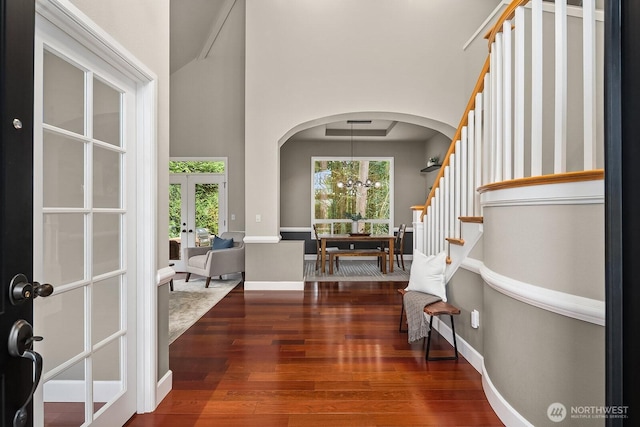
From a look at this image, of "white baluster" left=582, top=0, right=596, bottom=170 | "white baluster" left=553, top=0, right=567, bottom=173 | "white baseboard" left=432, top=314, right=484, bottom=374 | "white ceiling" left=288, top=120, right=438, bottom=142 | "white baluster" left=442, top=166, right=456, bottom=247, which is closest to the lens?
"white baluster" left=582, top=0, right=596, bottom=170

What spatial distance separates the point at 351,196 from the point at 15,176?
338 inches

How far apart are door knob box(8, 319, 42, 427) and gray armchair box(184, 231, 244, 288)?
4889 millimetres

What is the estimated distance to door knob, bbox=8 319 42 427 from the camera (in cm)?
92

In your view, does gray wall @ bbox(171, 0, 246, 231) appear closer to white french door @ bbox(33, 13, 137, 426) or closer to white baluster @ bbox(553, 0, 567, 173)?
white french door @ bbox(33, 13, 137, 426)

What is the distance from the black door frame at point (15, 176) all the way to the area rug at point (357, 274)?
5.53 meters

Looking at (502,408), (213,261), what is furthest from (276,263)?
(502,408)

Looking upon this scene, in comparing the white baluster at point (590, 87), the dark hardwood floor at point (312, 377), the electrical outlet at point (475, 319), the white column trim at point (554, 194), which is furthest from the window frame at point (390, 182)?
the white baluster at point (590, 87)

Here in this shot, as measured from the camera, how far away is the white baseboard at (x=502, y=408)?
1.89m

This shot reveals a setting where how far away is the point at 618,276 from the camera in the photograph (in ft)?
3.31

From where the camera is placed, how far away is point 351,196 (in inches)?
369

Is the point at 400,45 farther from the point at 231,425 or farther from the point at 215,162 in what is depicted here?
the point at 231,425

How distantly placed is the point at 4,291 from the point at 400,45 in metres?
5.85

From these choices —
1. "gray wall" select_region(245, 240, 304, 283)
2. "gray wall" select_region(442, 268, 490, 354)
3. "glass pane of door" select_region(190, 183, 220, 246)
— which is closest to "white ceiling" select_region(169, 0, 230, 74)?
"glass pane of door" select_region(190, 183, 220, 246)

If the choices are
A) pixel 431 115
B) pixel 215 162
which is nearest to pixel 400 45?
pixel 431 115
